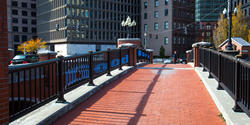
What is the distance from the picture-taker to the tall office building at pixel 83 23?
63.7m

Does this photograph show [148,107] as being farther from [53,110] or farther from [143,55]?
[143,55]

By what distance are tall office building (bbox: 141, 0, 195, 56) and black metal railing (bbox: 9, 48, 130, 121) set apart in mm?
57945

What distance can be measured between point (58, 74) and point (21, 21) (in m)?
80.4

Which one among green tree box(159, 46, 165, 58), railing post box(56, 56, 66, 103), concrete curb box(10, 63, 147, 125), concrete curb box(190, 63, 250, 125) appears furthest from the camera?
green tree box(159, 46, 165, 58)

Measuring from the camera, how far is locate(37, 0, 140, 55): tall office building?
63688 millimetres

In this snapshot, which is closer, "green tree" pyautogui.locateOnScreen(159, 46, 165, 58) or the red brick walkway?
the red brick walkway

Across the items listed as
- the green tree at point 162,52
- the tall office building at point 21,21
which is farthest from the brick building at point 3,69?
the tall office building at point 21,21

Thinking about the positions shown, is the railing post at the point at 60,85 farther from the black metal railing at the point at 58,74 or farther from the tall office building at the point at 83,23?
the tall office building at the point at 83,23

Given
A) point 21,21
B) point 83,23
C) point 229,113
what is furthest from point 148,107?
point 21,21

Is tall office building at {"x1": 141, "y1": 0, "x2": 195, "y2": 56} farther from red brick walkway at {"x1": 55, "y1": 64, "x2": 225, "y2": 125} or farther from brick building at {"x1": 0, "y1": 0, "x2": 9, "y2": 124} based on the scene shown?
brick building at {"x1": 0, "y1": 0, "x2": 9, "y2": 124}

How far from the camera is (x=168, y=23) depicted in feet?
219

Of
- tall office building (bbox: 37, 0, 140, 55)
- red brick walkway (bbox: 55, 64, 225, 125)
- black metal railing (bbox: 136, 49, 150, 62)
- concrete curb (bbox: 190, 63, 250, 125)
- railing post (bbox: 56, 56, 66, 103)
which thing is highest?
tall office building (bbox: 37, 0, 140, 55)

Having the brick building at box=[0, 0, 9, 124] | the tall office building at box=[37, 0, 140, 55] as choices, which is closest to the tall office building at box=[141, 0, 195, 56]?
the tall office building at box=[37, 0, 140, 55]

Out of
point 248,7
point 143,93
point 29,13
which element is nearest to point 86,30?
point 29,13
